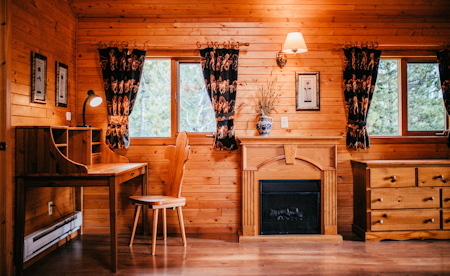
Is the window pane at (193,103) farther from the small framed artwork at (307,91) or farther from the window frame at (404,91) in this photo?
the window frame at (404,91)

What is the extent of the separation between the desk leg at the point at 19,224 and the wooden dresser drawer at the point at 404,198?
326 centimetres

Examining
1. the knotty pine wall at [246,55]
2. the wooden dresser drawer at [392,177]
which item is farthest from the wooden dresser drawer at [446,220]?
the knotty pine wall at [246,55]

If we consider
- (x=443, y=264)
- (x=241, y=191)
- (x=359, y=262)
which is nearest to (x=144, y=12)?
(x=241, y=191)

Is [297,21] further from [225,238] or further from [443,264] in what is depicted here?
[443,264]

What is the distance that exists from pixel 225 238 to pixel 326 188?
1212 mm

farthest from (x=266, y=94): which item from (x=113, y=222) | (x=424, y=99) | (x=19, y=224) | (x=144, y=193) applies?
(x=19, y=224)

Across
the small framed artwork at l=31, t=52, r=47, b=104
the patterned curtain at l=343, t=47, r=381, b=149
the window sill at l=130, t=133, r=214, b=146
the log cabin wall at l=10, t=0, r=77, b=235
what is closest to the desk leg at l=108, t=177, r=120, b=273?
the log cabin wall at l=10, t=0, r=77, b=235

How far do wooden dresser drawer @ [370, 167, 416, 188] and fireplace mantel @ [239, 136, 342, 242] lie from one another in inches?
15.8

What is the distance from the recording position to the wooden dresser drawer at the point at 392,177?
376cm

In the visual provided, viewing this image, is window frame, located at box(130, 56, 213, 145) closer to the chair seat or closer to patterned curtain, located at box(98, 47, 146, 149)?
patterned curtain, located at box(98, 47, 146, 149)

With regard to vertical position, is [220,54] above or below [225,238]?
above

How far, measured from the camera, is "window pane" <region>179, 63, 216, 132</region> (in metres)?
4.22

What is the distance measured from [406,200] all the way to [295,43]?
79.1 inches

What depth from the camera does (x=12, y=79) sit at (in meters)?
2.90
